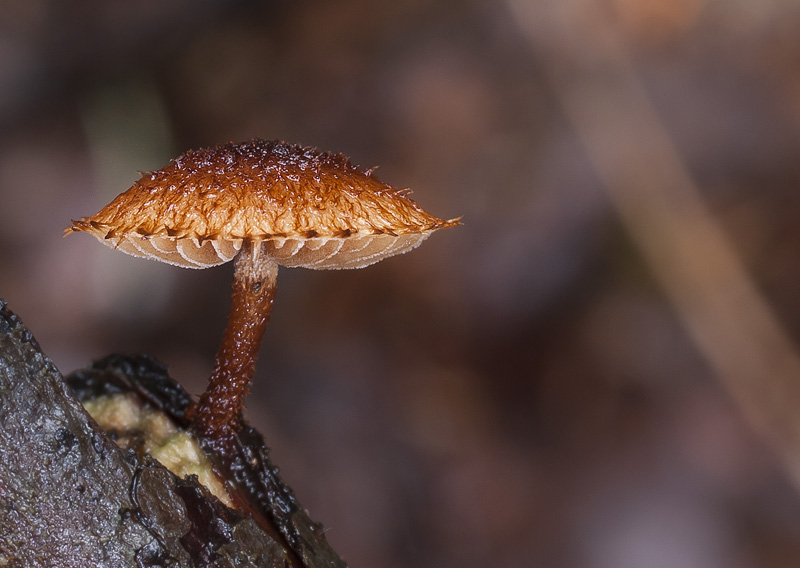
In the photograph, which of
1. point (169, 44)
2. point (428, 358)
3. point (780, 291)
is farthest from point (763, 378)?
point (169, 44)

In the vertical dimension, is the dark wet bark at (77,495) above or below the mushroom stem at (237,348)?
below

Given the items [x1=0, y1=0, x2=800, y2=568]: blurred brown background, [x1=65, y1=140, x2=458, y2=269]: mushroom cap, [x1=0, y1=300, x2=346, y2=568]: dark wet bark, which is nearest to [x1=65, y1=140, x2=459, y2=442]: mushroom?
[x1=65, y1=140, x2=458, y2=269]: mushroom cap

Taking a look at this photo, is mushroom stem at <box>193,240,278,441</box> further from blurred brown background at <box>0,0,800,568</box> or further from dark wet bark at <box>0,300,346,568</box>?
blurred brown background at <box>0,0,800,568</box>

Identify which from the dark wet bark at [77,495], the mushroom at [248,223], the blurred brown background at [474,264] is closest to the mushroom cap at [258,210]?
the mushroom at [248,223]

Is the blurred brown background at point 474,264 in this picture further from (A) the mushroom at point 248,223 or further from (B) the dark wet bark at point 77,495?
(B) the dark wet bark at point 77,495

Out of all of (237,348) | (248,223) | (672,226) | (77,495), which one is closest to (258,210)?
(248,223)

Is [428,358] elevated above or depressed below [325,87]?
below

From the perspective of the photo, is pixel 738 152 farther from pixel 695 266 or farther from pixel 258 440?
pixel 258 440
